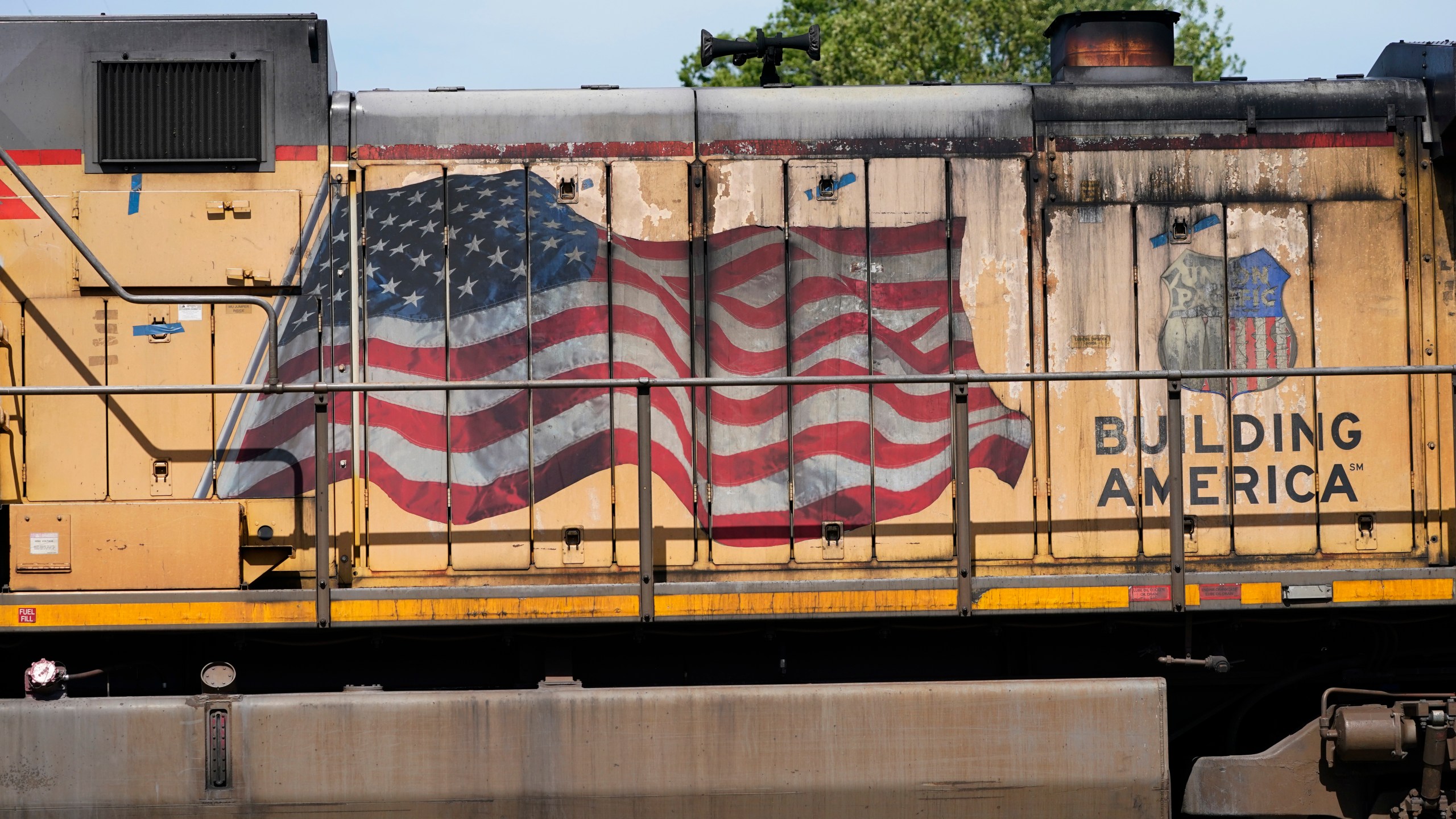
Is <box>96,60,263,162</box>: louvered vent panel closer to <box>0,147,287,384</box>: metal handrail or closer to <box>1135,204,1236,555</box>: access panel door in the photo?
<box>0,147,287,384</box>: metal handrail

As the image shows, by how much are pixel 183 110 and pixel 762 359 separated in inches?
116

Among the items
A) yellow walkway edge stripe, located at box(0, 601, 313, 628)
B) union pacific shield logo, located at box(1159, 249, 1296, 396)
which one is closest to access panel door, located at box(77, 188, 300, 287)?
yellow walkway edge stripe, located at box(0, 601, 313, 628)

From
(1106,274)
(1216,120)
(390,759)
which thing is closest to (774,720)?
(390,759)

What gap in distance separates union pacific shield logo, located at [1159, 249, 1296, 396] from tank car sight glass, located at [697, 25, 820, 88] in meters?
2.05

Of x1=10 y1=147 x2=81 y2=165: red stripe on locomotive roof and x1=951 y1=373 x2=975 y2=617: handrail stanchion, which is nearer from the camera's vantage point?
x1=951 y1=373 x2=975 y2=617: handrail stanchion

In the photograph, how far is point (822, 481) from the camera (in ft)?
19.1

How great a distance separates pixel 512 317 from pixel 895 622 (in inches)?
88.6

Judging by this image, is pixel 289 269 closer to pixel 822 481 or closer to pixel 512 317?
pixel 512 317

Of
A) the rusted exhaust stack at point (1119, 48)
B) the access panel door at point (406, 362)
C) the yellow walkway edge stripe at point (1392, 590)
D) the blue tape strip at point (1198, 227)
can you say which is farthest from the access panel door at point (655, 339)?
the yellow walkway edge stripe at point (1392, 590)

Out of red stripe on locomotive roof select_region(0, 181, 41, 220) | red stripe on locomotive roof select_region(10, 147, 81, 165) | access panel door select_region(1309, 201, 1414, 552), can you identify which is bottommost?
access panel door select_region(1309, 201, 1414, 552)

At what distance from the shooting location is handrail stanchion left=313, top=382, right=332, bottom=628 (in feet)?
17.3

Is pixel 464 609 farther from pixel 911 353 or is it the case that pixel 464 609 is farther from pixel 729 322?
pixel 911 353

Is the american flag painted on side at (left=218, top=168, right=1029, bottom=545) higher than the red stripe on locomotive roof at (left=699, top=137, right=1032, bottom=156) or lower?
lower

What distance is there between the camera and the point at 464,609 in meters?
5.38
